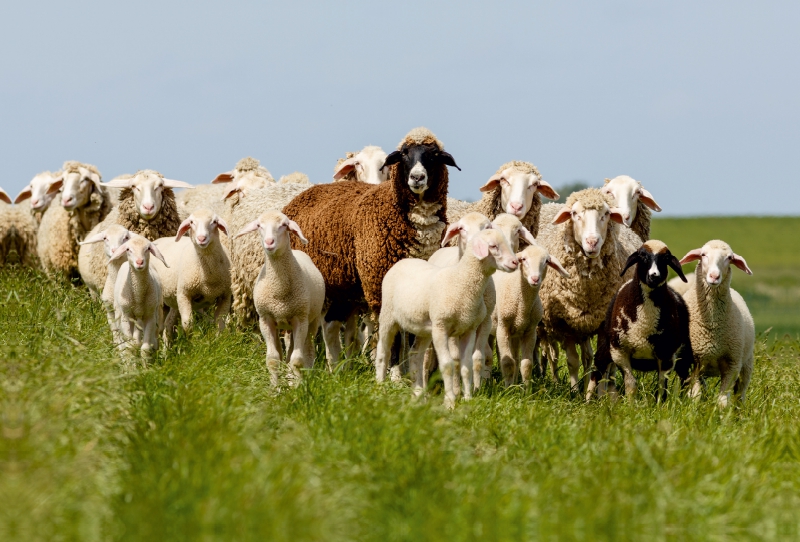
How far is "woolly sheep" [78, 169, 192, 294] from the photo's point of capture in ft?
36.0

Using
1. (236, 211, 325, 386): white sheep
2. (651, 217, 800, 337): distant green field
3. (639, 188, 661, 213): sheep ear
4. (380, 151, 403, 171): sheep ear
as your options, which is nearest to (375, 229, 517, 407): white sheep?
(236, 211, 325, 386): white sheep

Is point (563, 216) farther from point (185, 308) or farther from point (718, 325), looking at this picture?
point (185, 308)

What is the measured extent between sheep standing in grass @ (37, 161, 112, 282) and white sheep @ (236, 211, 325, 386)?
5.78 m

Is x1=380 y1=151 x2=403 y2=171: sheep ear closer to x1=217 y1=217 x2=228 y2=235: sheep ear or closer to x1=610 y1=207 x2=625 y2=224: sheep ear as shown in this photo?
x1=217 y1=217 x2=228 y2=235: sheep ear

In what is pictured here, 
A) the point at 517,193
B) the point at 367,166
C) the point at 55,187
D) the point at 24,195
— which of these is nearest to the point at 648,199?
the point at 517,193

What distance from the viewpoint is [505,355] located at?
853 centimetres

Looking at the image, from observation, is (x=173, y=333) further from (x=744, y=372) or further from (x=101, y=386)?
(x=744, y=372)

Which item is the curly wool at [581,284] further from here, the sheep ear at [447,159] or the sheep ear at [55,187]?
the sheep ear at [55,187]

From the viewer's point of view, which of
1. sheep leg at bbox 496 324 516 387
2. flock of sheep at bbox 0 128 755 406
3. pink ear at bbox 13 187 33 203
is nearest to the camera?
flock of sheep at bbox 0 128 755 406

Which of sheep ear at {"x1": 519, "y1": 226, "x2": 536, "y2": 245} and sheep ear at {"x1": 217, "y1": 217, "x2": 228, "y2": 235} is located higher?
sheep ear at {"x1": 519, "y1": 226, "x2": 536, "y2": 245}

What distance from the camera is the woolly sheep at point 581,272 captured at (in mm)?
8898

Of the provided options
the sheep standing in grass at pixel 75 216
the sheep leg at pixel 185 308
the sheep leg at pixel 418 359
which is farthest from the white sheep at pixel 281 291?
the sheep standing in grass at pixel 75 216

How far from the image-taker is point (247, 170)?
13.2m

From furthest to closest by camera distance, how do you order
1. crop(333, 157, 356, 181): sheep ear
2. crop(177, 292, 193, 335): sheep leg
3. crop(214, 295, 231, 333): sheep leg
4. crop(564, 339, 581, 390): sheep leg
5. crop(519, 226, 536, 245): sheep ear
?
crop(333, 157, 356, 181): sheep ear, crop(214, 295, 231, 333): sheep leg, crop(564, 339, 581, 390): sheep leg, crop(177, 292, 193, 335): sheep leg, crop(519, 226, 536, 245): sheep ear
